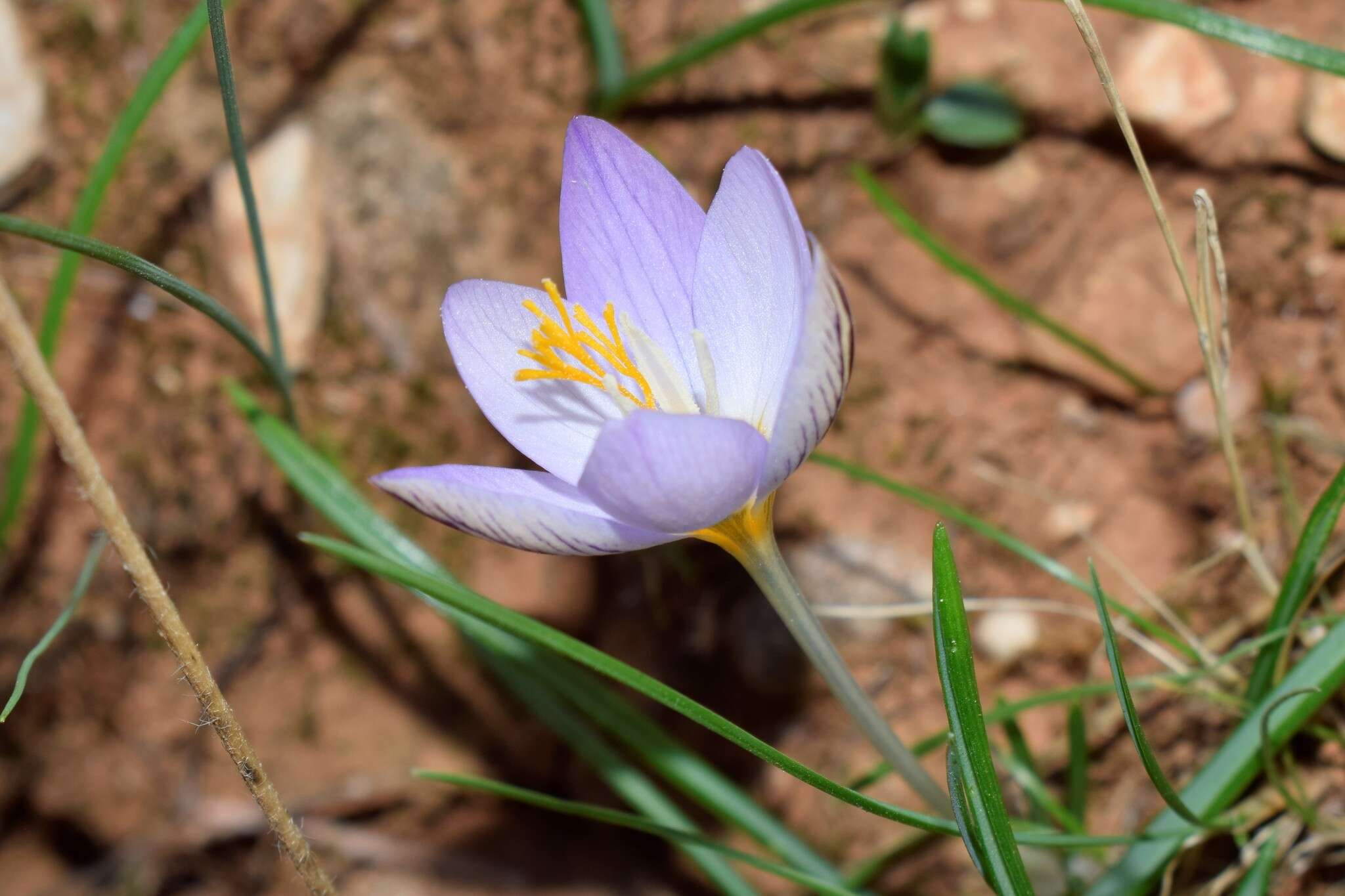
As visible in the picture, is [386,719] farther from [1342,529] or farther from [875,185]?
[1342,529]

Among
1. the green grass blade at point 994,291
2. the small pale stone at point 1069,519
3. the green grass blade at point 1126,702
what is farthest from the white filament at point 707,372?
the small pale stone at point 1069,519

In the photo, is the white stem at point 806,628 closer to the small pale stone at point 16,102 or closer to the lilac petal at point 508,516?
the lilac petal at point 508,516

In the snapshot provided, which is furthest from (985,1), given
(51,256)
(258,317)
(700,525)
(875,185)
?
(51,256)

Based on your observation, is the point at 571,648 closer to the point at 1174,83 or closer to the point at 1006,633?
the point at 1006,633

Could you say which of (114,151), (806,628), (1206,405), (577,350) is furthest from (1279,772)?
(114,151)

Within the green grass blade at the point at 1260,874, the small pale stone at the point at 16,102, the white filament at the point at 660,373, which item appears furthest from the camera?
the small pale stone at the point at 16,102

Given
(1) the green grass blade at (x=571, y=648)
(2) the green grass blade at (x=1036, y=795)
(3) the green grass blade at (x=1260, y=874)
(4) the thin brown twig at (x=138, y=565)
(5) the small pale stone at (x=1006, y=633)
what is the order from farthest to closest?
(5) the small pale stone at (x=1006, y=633) < (2) the green grass blade at (x=1036, y=795) < (3) the green grass blade at (x=1260, y=874) < (1) the green grass blade at (x=571, y=648) < (4) the thin brown twig at (x=138, y=565)
